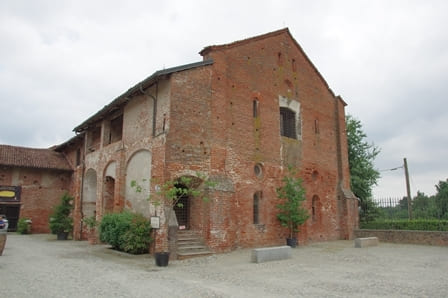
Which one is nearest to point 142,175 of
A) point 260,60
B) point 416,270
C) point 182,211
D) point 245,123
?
point 182,211

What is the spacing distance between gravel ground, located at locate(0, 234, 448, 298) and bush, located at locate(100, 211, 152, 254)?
0.41 meters

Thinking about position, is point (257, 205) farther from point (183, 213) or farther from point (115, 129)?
point (115, 129)

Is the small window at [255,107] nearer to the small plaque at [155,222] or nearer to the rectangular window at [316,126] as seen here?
the rectangular window at [316,126]

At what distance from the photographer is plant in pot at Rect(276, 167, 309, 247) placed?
16062 millimetres

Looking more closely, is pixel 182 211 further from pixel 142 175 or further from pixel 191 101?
pixel 191 101

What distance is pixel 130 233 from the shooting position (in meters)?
12.8

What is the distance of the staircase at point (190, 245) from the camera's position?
40.4 ft

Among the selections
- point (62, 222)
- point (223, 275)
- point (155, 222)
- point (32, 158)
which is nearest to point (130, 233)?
point (155, 222)

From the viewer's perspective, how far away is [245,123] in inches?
640

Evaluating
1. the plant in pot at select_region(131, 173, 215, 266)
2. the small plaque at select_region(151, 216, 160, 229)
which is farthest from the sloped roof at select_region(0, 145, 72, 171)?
the small plaque at select_region(151, 216, 160, 229)

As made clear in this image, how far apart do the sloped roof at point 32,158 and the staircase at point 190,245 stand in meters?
15.2

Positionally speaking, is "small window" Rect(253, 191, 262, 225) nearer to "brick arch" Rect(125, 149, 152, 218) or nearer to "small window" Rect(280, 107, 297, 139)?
"small window" Rect(280, 107, 297, 139)

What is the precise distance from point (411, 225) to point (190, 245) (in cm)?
1307

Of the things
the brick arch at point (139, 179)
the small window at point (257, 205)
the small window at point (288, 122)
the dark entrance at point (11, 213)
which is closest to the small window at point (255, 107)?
the small window at point (288, 122)
